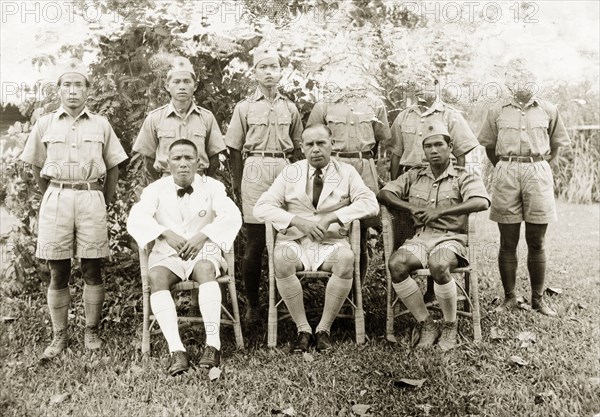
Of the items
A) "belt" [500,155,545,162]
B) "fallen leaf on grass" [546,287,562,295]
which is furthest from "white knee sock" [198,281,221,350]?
"fallen leaf on grass" [546,287,562,295]

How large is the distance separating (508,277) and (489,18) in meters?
4.95

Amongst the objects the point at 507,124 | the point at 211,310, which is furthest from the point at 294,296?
the point at 507,124

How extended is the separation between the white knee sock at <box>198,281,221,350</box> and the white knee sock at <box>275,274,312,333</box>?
48 cm

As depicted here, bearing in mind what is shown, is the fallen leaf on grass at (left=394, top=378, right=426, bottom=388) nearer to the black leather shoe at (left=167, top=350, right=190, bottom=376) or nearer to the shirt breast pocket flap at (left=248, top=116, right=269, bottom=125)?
the black leather shoe at (left=167, top=350, right=190, bottom=376)

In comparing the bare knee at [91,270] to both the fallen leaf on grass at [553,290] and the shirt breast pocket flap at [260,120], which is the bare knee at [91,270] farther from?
the fallen leaf on grass at [553,290]

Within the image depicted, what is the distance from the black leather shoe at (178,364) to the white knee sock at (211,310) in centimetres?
19

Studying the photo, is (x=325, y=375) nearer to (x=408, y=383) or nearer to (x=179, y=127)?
Result: (x=408, y=383)

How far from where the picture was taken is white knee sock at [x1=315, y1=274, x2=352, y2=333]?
434cm

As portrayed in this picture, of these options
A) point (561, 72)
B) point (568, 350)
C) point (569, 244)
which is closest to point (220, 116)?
point (568, 350)

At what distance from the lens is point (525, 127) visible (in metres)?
5.05

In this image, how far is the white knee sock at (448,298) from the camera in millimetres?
4301

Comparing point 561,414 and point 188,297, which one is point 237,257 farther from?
point 561,414

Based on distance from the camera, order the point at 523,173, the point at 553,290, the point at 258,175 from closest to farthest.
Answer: the point at 258,175, the point at 523,173, the point at 553,290

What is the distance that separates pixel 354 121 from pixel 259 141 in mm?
769
